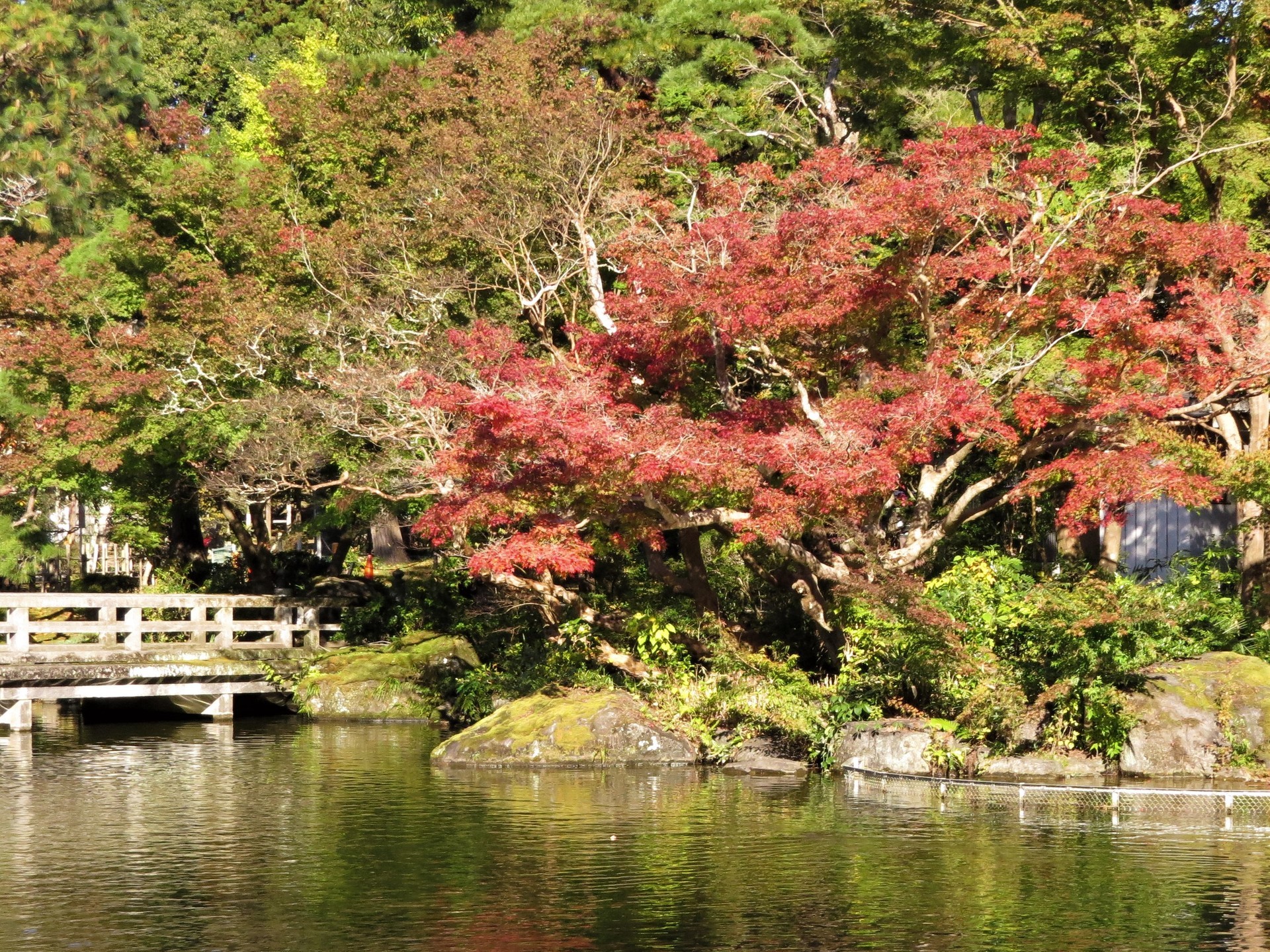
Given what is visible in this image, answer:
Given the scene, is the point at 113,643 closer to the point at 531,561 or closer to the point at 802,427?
the point at 531,561

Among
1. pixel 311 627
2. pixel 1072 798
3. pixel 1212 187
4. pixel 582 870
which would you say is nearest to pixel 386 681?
pixel 311 627

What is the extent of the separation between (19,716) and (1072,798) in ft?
58.1

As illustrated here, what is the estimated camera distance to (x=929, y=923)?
11.2m

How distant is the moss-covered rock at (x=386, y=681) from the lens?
91.3ft

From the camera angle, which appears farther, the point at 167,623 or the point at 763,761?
the point at 167,623

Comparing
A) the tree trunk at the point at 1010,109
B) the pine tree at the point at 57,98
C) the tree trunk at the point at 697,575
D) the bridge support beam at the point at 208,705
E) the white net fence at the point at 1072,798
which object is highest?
the pine tree at the point at 57,98

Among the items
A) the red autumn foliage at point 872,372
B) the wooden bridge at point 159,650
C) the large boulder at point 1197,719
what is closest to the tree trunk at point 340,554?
the wooden bridge at point 159,650

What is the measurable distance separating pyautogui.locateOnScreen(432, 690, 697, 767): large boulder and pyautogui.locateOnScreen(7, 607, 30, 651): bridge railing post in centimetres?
852

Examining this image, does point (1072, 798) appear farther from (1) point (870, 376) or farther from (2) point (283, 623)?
(2) point (283, 623)

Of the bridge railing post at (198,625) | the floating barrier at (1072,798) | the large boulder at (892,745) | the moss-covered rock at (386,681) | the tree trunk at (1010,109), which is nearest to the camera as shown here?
the floating barrier at (1072,798)

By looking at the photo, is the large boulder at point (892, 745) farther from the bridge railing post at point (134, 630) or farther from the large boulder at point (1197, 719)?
the bridge railing post at point (134, 630)

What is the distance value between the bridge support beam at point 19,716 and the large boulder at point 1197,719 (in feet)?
58.5

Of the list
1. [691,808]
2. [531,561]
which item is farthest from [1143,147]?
[691,808]

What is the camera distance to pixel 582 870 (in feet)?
43.7
